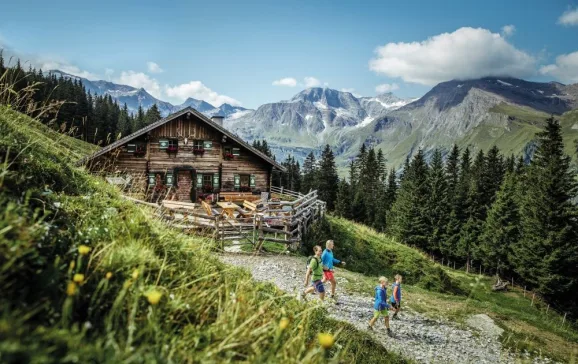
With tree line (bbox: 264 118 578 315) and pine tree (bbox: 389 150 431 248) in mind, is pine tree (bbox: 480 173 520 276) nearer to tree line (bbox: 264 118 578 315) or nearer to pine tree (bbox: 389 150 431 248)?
tree line (bbox: 264 118 578 315)

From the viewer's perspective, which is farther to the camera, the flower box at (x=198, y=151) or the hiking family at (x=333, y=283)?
the flower box at (x=198, y=151)

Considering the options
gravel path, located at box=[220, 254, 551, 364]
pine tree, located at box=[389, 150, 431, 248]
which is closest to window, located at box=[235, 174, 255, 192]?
gravel path, located at box=[220, 254, 551, 364]

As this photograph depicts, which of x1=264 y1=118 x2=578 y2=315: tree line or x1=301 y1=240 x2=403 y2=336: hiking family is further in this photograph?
x1=264 y1=118 x2=578 y2=315: tree line

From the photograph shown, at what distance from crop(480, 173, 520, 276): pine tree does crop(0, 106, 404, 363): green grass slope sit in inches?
1948

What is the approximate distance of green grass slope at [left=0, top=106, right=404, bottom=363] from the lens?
177 centimetres

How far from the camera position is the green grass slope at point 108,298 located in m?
1.77

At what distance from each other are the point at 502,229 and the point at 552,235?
9324 mm

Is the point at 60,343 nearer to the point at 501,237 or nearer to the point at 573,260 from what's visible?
the point at 573,260

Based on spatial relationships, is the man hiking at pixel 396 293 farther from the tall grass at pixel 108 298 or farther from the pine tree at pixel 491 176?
the pine tree at pixel 491 176

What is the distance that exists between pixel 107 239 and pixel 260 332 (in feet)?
5.75

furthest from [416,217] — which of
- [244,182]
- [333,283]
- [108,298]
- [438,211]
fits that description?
[108,298]

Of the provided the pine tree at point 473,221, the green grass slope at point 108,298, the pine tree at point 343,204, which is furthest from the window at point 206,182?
the pine tree at point 343,204

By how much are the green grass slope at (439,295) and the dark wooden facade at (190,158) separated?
415 inches

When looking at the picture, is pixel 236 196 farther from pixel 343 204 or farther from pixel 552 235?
pixel 343 204
